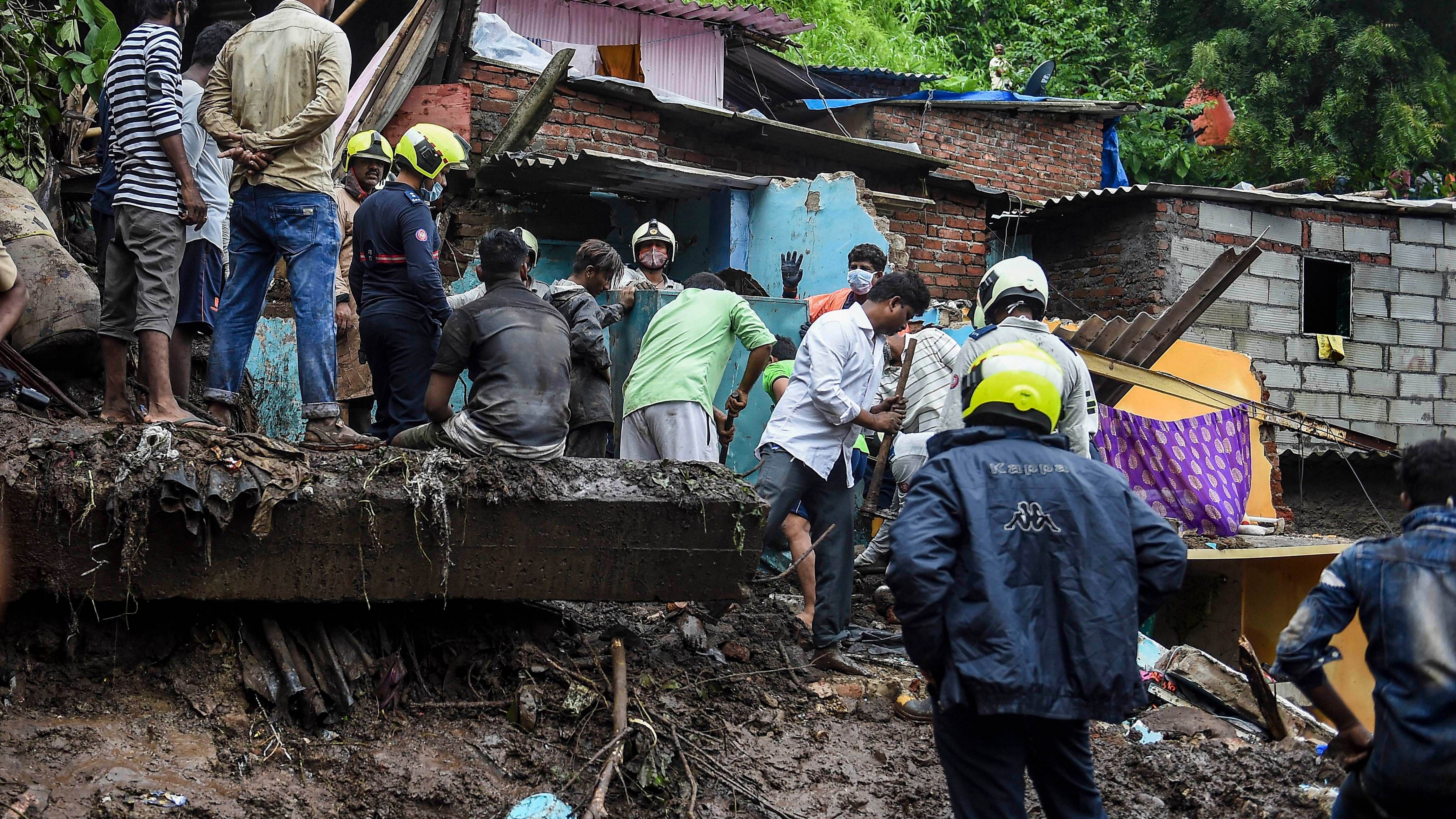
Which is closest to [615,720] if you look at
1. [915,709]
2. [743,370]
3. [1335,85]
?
[915,709]

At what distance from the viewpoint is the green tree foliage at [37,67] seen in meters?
5.88

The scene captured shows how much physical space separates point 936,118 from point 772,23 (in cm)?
257

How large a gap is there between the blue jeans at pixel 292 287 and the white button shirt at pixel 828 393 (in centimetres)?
200

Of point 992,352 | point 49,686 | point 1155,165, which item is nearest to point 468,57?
point 49,686

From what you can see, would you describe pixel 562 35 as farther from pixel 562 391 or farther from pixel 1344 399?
pixel 1344 399

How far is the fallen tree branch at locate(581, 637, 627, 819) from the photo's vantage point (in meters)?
4.08

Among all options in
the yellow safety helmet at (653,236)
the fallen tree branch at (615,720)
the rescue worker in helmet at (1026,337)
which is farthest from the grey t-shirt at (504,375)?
the yellow safety helmet at (653,236)

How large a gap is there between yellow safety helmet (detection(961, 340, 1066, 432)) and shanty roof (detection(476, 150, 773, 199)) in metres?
5.38

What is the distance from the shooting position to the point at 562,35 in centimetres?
1146

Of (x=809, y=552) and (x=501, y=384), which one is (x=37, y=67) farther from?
(x=809, y=552)

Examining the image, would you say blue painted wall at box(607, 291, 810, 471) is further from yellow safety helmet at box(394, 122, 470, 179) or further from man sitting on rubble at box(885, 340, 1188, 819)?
man sitting on rubble at box(885, 340, 1188, 819)

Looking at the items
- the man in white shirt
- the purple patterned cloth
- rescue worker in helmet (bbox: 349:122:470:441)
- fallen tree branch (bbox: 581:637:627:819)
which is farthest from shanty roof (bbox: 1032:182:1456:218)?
fallen tree branch (bbox: 581:637:627:819)

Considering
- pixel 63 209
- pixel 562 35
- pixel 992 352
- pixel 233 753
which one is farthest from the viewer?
pixel 562 35

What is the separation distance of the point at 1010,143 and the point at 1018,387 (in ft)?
38.0
